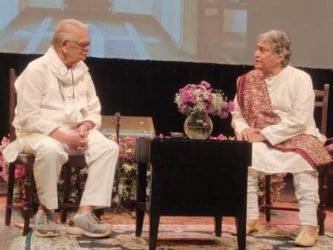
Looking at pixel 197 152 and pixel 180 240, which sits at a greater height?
pixel 197 152

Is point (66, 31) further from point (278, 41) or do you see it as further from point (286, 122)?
point (286, 122)

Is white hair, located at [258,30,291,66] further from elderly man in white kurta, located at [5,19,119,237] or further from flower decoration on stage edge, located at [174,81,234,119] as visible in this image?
elderly man in white kurta, located at [5,19,119,237]

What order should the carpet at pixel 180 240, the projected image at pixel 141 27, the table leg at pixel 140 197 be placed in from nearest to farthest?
the carpet at pixel 180 240 → the table leg at pixel 140 197 → the projected image at pixel 141 27

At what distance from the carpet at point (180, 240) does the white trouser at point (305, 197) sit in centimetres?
13

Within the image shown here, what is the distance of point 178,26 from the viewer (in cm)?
615

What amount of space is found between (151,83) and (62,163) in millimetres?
3208

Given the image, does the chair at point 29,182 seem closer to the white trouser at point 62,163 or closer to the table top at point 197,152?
the white trouser at point 62,163

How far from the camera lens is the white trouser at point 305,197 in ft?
11.6

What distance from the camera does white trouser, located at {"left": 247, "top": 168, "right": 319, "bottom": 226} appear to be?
355 centimetres

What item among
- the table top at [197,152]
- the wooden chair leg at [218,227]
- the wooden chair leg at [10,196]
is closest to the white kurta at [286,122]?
the wooden chair leg at [218,227]

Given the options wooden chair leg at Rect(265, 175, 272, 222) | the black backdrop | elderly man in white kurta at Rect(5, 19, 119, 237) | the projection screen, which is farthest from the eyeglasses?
the black backdrop

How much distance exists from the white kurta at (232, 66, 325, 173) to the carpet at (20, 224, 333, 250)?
375 mm

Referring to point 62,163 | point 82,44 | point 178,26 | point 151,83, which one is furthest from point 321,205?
point 151,83

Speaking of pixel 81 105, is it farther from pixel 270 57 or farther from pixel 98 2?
pixel 98 2
